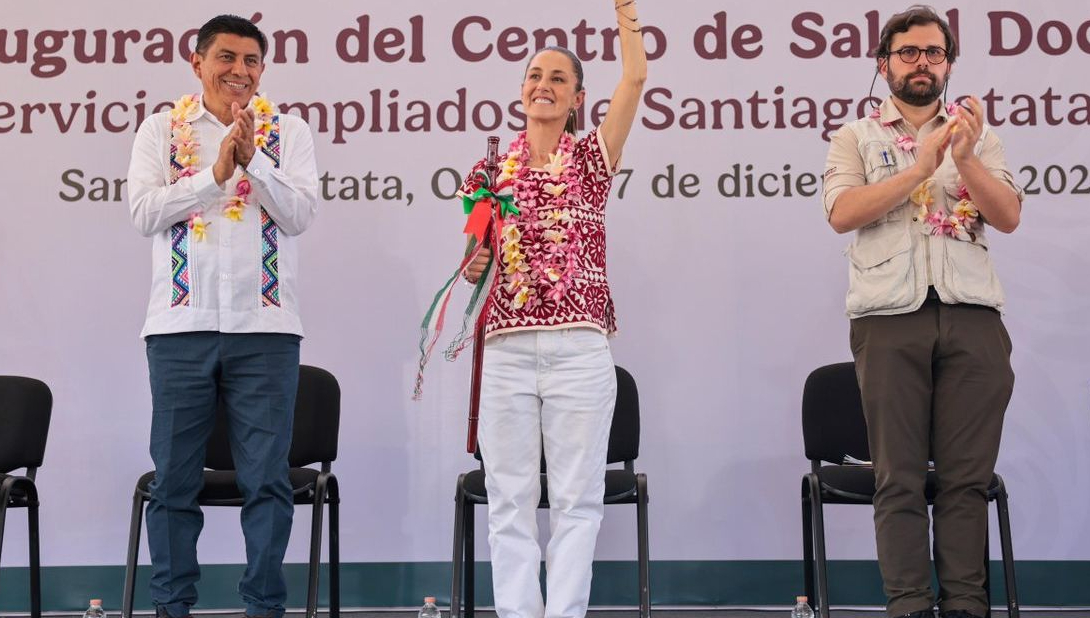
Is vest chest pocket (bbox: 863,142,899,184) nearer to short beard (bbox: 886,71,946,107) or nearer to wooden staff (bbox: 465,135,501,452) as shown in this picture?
short beard (bbox: 886,71,946,107)

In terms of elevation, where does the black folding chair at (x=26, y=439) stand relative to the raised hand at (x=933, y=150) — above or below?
below

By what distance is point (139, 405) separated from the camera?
4.18 metres

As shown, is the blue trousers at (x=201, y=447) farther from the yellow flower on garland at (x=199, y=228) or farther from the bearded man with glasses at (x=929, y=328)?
the bearded man with glasses at (x=929, y=328)

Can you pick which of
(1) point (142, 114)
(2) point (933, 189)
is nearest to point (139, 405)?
(1) point (142, 114)

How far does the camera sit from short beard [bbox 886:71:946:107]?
2971 mm

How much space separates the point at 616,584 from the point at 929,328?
5.62ft

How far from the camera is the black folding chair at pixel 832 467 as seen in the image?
340 cm

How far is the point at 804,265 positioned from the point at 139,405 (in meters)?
2.53

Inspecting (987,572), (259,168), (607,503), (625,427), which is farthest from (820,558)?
(259,168)

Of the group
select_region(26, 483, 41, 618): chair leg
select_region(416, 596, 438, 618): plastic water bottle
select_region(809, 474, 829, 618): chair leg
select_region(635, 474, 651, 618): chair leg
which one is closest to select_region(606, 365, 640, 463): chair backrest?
select_region(635, 474, 651, 618): chair leg

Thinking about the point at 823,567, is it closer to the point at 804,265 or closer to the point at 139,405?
the point at 804,265

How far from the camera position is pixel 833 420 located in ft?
12.4

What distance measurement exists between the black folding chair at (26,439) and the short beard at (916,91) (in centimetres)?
285

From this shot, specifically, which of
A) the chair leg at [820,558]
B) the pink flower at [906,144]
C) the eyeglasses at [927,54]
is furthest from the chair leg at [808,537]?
the eyeglasses at [927,54]
